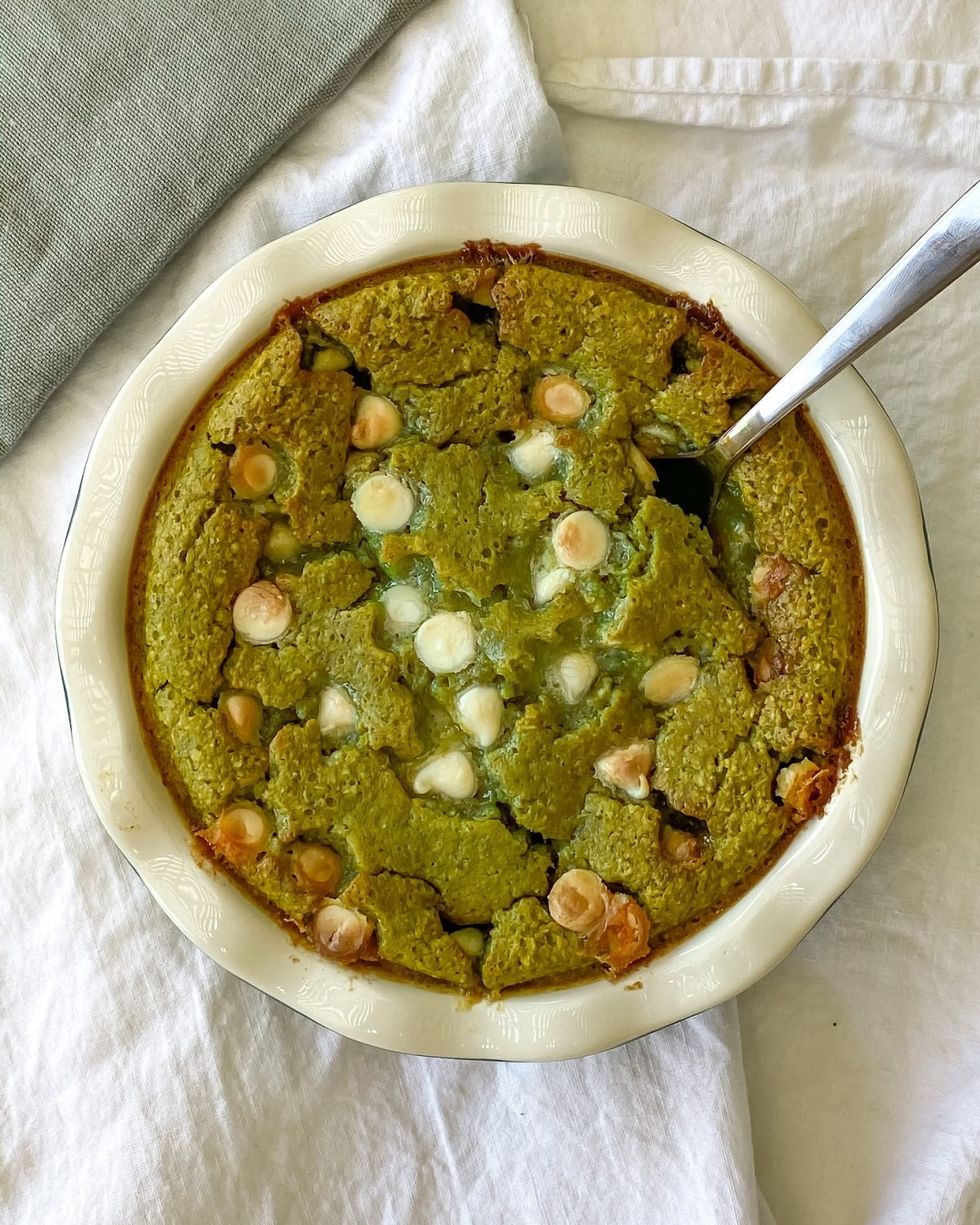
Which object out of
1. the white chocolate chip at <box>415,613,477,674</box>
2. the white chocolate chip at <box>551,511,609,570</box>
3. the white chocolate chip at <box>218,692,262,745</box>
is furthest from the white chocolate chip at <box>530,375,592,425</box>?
the white chocolate chip at <box>218,692,262,745</box>

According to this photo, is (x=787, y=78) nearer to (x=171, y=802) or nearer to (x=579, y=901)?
(x=579, y=901)

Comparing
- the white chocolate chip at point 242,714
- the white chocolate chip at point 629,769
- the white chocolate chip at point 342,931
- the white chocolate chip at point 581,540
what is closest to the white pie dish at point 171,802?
the white chocolate chip at point 342,931

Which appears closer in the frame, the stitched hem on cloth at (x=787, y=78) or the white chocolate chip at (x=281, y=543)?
the white chocolate chip at (x=281, y=543)

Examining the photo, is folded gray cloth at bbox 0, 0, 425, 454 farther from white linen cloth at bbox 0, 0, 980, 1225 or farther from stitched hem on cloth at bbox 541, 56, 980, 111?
stitched hem on cloth at bbox 541, 56, 980, 111

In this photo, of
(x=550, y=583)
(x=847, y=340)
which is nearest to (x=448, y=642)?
(x=550, y=583)

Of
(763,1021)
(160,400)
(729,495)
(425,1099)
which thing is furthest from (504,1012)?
(160,400)

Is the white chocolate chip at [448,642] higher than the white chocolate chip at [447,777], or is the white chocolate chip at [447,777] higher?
the white chocolate chip at [448,642]

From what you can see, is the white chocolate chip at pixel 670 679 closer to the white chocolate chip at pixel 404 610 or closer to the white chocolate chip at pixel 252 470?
the white chocolate chip at pixel 404 610
